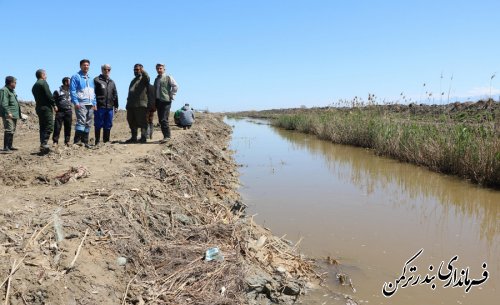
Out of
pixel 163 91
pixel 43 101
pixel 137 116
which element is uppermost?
pixel 163 91

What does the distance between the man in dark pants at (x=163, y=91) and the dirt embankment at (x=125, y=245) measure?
8.63 ft

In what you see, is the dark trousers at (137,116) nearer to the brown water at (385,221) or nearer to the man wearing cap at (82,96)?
the man wearing cap at (82,96)

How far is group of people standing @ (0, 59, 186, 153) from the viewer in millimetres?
6559

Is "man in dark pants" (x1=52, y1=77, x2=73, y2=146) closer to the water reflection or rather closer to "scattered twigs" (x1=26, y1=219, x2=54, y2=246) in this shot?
"scattered twigs" (x1=26, y1=219, x2=54, y2=246)

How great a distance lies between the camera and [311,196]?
24.3ft

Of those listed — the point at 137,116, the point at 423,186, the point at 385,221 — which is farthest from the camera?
the point at 423,186

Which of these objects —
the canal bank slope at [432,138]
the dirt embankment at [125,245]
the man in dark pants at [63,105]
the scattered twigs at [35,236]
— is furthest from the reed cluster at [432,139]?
the man in dark pants at [63,105]

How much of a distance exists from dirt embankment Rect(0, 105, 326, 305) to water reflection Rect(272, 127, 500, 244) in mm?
3249

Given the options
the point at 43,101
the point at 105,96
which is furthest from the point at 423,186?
the point at 43,101

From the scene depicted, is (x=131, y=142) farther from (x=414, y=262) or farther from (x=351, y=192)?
(x=414, y=262)

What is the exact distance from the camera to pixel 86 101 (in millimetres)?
6699

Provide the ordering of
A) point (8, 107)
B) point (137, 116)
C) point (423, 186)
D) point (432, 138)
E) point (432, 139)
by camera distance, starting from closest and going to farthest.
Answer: point (8, 107) < point (137, 116) < point (423, 186) < point (432, 139) < point (432, 138)

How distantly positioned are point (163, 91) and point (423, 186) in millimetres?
5633

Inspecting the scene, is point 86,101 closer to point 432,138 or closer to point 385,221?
point 385,221
